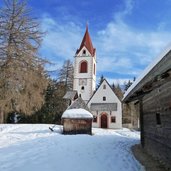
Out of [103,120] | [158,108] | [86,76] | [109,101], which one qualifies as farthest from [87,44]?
[158,108]

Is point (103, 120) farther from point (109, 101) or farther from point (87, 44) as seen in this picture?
point (87, 44)

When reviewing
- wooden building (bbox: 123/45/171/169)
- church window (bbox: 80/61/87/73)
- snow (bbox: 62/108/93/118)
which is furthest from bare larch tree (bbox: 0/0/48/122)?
church window (bbox: 80/61/87/73)

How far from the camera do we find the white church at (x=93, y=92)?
3884cm

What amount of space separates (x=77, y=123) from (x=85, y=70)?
25.2 m

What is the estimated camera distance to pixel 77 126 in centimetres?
2111

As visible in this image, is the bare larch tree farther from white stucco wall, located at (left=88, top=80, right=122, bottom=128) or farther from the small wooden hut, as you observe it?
white stucco wall, located at (left=88, top=80, right=122, bottom=128)

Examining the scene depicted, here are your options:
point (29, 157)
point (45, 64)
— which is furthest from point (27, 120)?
point (29, 157)

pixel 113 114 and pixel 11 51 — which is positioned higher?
pixel 11 51

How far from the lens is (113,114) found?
38906 mm

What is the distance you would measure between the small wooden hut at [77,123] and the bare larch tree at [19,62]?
3.79 metres

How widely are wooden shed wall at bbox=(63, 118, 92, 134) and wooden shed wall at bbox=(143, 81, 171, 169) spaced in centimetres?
1121

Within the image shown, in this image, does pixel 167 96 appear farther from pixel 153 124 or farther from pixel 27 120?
pixel 27 120

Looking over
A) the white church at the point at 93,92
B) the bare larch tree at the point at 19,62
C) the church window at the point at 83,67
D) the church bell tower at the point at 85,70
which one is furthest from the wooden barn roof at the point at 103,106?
the bare larch tree at the point at 19,62

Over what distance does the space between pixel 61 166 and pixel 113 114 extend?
1260 inches
